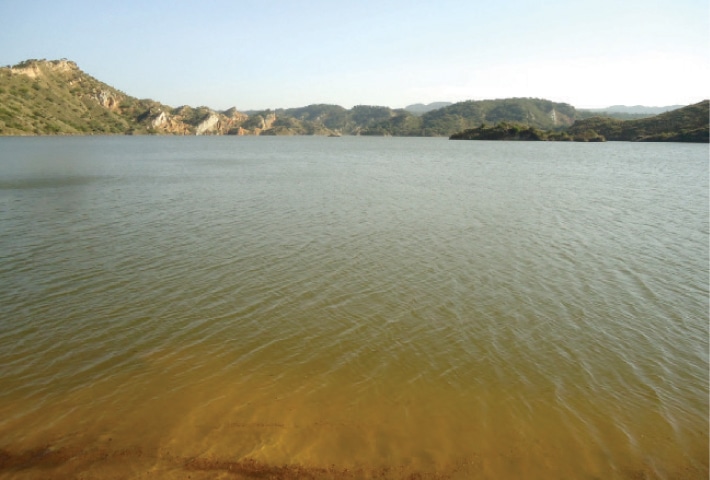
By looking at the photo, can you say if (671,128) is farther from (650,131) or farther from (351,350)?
(351,350)

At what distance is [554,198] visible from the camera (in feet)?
115

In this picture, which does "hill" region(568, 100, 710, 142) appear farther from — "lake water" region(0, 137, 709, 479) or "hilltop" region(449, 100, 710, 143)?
"lake water" region(0, 137, 709, 479)

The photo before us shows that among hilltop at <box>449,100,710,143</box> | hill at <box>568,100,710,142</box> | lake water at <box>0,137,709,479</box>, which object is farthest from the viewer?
hilltop at <box>449,100,710,143</box>

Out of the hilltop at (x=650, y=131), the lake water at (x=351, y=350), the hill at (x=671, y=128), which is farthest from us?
the hilltop at (x=650, y=131)

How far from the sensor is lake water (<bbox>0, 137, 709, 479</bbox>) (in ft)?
24.0

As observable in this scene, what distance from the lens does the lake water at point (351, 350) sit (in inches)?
288

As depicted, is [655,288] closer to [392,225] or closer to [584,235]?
[584,235]

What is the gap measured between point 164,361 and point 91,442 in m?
2.71

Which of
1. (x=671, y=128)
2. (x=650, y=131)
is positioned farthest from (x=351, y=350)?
(x=650, y=131)

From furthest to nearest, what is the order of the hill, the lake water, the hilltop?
1. the hilltop
2. the hill
3. the lake water

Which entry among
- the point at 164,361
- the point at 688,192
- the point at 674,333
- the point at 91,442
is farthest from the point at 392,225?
the point at 688,192

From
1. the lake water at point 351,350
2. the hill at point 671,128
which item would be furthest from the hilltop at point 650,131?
the lake water at point 351,350

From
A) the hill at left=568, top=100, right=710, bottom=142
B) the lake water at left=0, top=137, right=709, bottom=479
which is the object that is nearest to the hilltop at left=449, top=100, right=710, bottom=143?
the hill at left=568, top=100, right=710, bottom=142

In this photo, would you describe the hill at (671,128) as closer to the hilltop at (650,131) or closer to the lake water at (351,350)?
the hilltop at (650,131)
